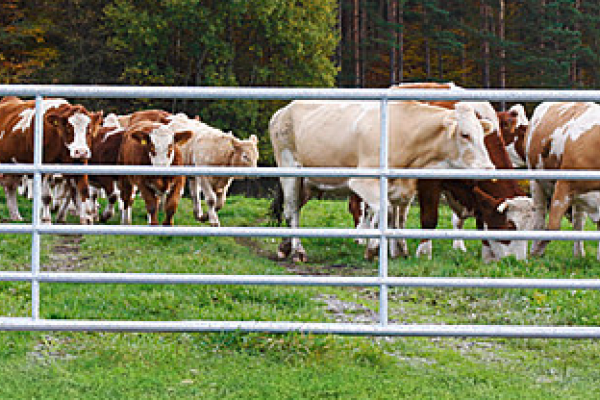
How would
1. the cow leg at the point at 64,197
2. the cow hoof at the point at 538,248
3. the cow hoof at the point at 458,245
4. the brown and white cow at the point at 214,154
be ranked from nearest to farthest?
the cow hoof at the point at 538,248
the cow hoof at the point at 458,245
the cow leg at the point at 64,197
the brown and white cow at the point at 214,154

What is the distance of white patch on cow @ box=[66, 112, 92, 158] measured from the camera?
1311cm

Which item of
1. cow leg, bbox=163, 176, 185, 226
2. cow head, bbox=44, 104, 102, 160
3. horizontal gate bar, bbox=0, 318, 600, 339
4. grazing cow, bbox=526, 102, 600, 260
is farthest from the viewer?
cow head, bbox=44, 104, 102, 160

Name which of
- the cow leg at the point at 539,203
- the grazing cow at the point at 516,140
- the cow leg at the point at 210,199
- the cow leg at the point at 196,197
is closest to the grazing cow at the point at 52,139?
the cow leg at the point at 210,199

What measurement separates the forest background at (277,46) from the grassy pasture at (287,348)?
25561mm

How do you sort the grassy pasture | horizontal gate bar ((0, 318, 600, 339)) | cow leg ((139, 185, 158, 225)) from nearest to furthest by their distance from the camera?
the grassy pasture, horizontal gate bar ((0, 318, 600, 339)), cow leg ((139, 185, 158, 225))

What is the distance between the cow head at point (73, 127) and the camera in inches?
518

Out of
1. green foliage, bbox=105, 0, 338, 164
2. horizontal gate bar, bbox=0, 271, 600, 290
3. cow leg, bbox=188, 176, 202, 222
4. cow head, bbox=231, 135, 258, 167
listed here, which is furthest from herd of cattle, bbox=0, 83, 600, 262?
green foliage, bbox=105, 0, 338, 164

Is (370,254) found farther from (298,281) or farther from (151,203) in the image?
(298,281)

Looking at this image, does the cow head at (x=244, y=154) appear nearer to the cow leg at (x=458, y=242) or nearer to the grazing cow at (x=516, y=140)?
the cow leg at (x=458, y=242)

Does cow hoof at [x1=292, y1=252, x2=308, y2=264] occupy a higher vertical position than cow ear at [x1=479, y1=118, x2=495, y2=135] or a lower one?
lower

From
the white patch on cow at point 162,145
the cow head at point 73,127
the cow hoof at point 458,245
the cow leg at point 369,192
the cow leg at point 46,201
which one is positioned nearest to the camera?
the cow leg at point 369,192

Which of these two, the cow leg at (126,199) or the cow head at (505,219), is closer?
the cow head at (505,219)

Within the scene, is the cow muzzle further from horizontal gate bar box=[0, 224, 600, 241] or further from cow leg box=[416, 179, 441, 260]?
horizontal gate bar box=[0, 224, 600, 241]

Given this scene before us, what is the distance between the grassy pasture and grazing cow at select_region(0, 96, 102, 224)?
14.1 feet
